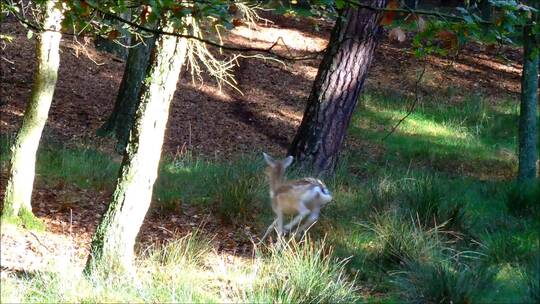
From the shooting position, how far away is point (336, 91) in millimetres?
11922

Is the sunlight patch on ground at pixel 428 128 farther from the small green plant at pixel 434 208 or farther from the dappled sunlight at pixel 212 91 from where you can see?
the small green plant at pixel 434 208

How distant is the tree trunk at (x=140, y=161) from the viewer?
7484mm

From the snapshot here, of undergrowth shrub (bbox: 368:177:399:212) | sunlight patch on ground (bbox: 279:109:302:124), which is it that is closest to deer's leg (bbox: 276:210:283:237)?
undergrowth shrub (bbox: 368:177:399:212)

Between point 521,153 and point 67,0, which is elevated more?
point 67,0

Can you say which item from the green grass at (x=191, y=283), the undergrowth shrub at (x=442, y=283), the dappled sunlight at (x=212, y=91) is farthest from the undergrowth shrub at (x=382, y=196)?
the dappled sunlight at (x=212, y=91)

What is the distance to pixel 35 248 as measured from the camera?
30.4ft

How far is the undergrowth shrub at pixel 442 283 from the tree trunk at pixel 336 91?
431 cm

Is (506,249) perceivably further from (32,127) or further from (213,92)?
(213,92)

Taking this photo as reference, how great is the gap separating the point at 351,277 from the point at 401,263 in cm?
53

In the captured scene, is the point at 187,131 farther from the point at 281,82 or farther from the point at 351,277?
the point at 351,277

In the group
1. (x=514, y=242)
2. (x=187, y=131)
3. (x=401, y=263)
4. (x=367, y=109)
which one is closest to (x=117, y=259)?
(x=401, y=263)

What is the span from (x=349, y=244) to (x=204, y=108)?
1095 cm

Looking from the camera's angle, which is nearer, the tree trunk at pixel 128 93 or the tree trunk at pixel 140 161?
the tree trunk at pixel 140 161

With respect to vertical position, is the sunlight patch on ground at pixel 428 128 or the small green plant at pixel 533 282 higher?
the small green plant at pixel 533 282
